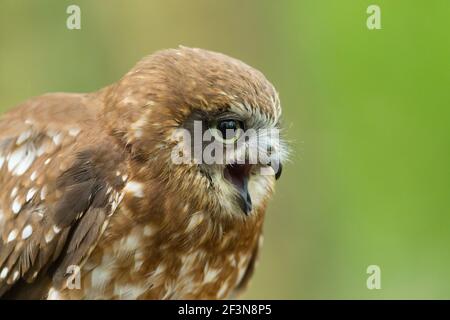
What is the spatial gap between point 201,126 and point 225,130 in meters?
0.10

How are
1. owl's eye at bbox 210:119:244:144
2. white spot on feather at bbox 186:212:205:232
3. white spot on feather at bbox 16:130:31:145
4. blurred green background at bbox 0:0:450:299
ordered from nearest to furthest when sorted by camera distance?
owl's eye at bbox 210:119:244:144 < white spot on feather at bbox 186:212:205:232 < white spot on feather at bbox 16:130:31:145 < blurred green background at bbox 0:0:450:299

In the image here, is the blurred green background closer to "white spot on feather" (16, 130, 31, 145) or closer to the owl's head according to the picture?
the owl's head

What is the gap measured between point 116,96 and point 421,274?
270 centimetres

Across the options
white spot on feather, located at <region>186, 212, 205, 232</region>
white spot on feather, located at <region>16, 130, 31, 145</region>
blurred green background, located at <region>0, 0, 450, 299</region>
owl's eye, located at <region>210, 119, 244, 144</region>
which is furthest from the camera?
blurred green background, located at <region>0, 0, 450, 299</region>

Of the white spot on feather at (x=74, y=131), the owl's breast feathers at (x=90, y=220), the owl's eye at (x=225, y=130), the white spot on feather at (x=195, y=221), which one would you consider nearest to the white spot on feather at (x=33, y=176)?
the owl's breast feathers at (x=90, y=220)

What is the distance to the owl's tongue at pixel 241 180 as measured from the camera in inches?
170

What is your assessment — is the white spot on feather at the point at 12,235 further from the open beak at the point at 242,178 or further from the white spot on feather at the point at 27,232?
the open beak at the point at 242,178

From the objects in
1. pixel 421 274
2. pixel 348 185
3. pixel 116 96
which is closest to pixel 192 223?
pixel 116 96

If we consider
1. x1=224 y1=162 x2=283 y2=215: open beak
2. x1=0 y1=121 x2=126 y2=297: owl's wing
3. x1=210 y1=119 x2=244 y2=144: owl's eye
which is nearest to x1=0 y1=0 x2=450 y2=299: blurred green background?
x1=224 y1=162 x2=283 y2=215: open beak

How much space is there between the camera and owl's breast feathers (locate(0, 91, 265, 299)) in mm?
4211

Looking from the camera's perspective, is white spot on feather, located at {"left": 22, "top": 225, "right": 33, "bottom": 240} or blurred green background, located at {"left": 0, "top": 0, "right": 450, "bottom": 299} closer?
white spot on feather, located at {"left": 22, "top": 225, "right": 33, "bottom": 240}

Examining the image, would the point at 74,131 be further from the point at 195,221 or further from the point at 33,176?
the point at 195,221
